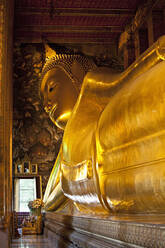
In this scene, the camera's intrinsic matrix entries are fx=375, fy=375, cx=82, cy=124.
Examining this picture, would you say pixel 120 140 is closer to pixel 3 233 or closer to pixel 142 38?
pixel 3 233

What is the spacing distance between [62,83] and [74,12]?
59.3 inches

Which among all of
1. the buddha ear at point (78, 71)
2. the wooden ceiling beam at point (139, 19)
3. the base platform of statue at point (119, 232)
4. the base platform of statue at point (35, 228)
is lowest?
the base platform of statue at point (35, 228)

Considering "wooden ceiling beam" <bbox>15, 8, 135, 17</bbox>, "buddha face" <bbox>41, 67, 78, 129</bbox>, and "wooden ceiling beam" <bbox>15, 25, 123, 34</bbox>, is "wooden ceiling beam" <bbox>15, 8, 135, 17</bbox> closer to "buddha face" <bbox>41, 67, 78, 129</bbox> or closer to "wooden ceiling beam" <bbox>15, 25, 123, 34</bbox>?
"wooden ceiling beam" <bbox>15, 25, 123, 34</bbox>

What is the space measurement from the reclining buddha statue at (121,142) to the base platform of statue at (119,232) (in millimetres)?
72

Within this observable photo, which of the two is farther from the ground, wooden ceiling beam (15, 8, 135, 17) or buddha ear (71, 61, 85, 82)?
wooden ceiling beam (15, 8, 135, 17)

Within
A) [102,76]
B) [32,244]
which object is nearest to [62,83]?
[102,76]

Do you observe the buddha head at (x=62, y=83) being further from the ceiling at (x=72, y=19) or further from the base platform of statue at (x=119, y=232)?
the base platform of statue at (x=119, y=232)

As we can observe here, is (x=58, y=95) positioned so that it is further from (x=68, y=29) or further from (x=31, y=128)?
(x=31, y=128)

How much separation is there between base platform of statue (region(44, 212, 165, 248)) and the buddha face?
1.44m

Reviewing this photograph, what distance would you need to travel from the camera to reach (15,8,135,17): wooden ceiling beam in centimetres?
399

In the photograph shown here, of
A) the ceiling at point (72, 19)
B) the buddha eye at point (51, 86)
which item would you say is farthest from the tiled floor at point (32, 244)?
the ceiling at point (72, 19)

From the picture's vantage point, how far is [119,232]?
789 mm

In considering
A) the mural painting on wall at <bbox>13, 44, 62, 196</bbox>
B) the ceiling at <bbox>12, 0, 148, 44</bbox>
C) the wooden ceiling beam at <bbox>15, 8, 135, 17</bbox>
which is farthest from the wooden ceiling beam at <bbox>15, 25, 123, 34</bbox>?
the mural painting on wall at <bbox>13, 44, 62, 196</bbox>

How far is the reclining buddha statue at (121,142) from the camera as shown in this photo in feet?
2.80
